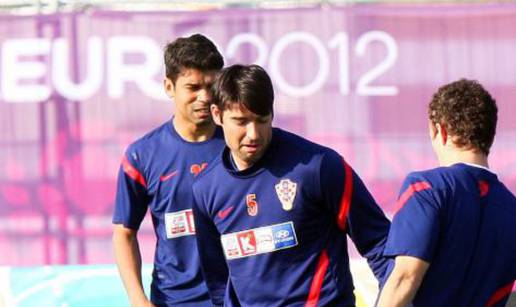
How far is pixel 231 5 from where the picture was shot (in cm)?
797

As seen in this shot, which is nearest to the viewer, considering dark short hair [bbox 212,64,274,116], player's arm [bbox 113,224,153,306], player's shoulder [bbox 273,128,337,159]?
dark short hair [bbox 212,64,274,116]

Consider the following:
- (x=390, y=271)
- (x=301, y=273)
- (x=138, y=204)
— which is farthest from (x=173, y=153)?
(x=390, y=271)

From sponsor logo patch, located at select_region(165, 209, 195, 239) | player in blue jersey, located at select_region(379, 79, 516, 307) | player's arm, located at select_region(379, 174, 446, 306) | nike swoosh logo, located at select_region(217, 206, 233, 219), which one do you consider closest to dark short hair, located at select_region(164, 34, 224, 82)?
sponsor logo patch, located at select_region(165, 209, 195, 239)

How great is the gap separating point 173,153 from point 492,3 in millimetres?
3369

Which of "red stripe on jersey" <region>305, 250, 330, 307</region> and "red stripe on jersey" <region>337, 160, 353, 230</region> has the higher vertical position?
"red stripe on jersey" <region>337, 160, 353, 230</region>

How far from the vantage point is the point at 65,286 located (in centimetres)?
794

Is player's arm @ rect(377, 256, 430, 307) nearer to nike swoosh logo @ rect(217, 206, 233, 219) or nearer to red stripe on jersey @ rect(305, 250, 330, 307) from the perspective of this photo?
red stripe on jersey @ rect(305, 250, 330, 307)

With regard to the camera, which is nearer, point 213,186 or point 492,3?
point 213,186

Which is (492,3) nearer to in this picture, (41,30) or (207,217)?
(41,30)

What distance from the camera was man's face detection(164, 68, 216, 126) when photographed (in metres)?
5.11

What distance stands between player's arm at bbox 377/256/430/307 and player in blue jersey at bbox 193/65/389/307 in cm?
44

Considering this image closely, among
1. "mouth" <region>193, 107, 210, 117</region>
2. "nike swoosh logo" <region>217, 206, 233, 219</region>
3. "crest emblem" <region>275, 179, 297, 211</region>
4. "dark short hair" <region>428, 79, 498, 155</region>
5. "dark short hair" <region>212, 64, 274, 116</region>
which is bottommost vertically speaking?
"nike swoosh logo" <region>217, 206, 233, 219</region>

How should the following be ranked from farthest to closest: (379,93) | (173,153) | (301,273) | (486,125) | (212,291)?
(379,93) → (173,153) → (212,291) → (301,273) → (486,125)

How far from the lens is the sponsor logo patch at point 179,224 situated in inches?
203
